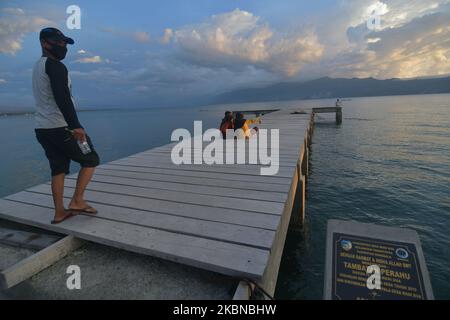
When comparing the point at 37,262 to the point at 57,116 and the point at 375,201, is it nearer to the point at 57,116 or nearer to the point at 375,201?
the point at 57,116

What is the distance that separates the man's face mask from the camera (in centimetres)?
275

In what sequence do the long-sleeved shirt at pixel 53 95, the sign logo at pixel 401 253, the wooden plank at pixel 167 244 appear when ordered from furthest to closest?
the long-sleeved shirt at pixel 53 95 < the wooden plank at pixel 167 244 < the sign logo at pixel 401 253

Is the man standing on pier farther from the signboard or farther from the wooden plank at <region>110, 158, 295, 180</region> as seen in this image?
the signboard

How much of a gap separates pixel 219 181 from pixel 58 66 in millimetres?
3114

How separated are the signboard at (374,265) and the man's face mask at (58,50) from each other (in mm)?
3613

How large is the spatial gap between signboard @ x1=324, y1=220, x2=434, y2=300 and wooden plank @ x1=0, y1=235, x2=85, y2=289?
9.29 ft

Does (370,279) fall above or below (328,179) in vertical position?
above

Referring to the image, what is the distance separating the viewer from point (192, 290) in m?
2.28

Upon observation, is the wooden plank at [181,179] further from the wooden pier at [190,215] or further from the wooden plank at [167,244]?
the wooden plank at [167,244]

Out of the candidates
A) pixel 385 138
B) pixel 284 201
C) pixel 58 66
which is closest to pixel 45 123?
pixel 58 66

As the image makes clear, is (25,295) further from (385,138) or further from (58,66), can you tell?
(385,138)

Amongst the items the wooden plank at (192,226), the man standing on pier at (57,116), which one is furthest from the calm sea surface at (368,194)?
the man standing on pier at (57,116)

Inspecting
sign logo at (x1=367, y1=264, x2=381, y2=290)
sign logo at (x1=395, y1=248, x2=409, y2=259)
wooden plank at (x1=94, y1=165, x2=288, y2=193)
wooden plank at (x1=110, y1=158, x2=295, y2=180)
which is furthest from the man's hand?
sign logo at (x1=395, y1=248, x2=409, y2=259)

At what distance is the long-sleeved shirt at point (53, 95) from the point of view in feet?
8.85
